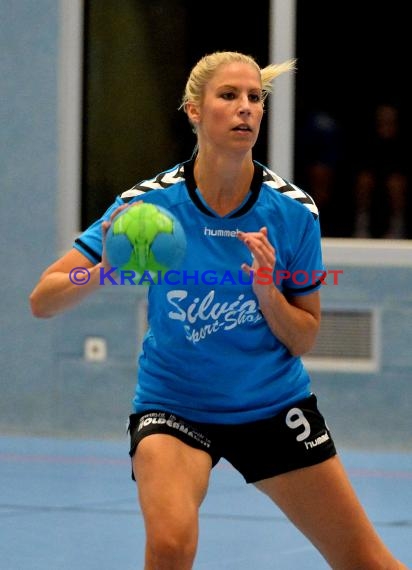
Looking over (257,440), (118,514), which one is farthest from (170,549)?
(118,514)

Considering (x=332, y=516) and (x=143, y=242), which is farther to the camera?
(x=332, y=516)

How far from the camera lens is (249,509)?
22.4 feet

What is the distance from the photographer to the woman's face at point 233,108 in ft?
13.2

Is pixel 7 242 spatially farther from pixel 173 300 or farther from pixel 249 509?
pixel 173 300

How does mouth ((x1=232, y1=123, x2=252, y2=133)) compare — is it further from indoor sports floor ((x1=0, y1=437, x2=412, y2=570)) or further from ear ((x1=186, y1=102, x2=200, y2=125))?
indoor sports floor ((x1=0, y1=437, x2=412, y2=570))

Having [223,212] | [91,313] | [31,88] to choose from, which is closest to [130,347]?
[91,313]

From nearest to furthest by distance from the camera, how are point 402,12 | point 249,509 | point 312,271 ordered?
1. point 312,271
2. point 249,509
3. point 402,12

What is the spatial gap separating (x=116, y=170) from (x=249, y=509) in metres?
→ 3.34

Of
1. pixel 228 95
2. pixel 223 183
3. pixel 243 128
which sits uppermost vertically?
pixel 228 95

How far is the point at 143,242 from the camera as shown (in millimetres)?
3738

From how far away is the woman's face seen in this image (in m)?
4.02

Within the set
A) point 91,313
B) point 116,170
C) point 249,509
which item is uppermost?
point 116,170

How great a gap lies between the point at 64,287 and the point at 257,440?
2.59ft

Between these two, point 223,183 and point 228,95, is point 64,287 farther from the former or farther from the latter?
point 228,95
